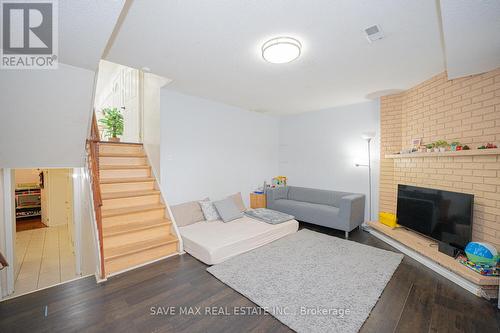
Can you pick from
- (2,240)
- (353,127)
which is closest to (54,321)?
(2,240)

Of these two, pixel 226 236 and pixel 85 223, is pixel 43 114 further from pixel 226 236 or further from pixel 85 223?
pixel 226 236

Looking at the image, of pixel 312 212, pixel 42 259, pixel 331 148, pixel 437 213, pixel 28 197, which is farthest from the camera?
pixel 28 197

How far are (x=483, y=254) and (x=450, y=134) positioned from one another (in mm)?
1609

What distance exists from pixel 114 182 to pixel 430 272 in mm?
4639

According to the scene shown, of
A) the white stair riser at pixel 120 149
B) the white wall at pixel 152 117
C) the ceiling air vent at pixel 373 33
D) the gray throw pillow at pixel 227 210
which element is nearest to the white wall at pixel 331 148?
the gray throw pillow at pixel 227 210

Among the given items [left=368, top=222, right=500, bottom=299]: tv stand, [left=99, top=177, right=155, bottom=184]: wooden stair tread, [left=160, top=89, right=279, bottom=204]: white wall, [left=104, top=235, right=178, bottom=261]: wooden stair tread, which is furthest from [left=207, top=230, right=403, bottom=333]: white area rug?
[left=99, top=177, right=155, bottom=184]: wooden stair tread

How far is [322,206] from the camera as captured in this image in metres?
4.60

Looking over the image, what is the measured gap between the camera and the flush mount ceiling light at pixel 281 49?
2.17 meters

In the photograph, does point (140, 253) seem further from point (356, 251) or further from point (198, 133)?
point (356, 251)

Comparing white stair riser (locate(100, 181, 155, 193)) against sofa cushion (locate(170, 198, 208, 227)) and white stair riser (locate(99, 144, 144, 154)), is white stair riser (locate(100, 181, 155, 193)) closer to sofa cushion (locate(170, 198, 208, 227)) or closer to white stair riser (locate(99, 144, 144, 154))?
sofa cushion (locate(170, 198, 208, 227))

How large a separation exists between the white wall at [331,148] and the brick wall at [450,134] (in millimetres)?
322

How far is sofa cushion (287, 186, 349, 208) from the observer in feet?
15.5

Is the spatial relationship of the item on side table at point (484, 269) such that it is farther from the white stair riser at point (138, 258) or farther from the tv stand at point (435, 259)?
the white stair riser at point (138, 258)

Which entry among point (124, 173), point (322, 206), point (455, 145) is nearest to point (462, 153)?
point (455, 145)
